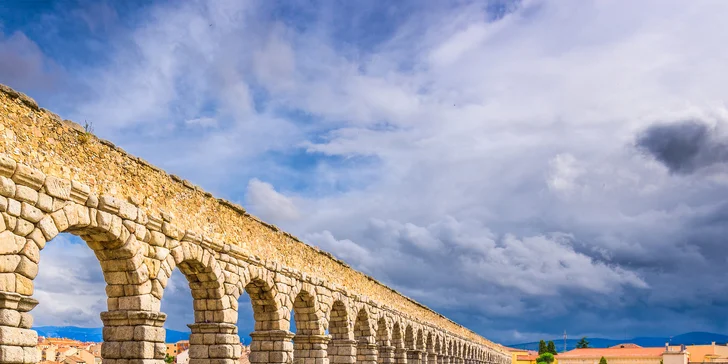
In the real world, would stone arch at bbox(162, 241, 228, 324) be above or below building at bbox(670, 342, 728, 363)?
above

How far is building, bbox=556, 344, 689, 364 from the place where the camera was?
298ft

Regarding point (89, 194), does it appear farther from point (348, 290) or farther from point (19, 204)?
Result: point (348, 290)

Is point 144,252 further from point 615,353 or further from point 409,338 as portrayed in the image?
point 615,353

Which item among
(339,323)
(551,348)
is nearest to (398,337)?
(339,323)

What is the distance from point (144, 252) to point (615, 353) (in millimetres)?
98751

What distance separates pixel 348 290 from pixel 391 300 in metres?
6.51

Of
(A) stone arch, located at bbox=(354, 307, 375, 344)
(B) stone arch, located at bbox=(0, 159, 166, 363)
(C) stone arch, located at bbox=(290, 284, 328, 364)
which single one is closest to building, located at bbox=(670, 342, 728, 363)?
(A) stone arch, located at bbox=(354, 307, 375, 344)

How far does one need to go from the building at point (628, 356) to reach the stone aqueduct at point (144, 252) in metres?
79.2

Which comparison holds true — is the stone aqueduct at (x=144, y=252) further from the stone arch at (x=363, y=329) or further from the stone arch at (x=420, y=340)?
the stone arch at (x=420, y=340)

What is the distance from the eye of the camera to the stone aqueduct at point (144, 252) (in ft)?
32.6

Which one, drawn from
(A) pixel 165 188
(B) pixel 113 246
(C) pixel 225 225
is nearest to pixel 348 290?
(C) pixel 225 225

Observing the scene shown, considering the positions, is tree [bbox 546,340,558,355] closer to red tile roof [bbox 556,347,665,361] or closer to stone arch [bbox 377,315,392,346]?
red tile roof [bbox 556,347,665,361]

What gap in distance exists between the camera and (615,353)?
101438 mm

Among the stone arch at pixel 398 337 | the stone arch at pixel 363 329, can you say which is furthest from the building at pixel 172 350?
the stone arch at pixel 363 329
